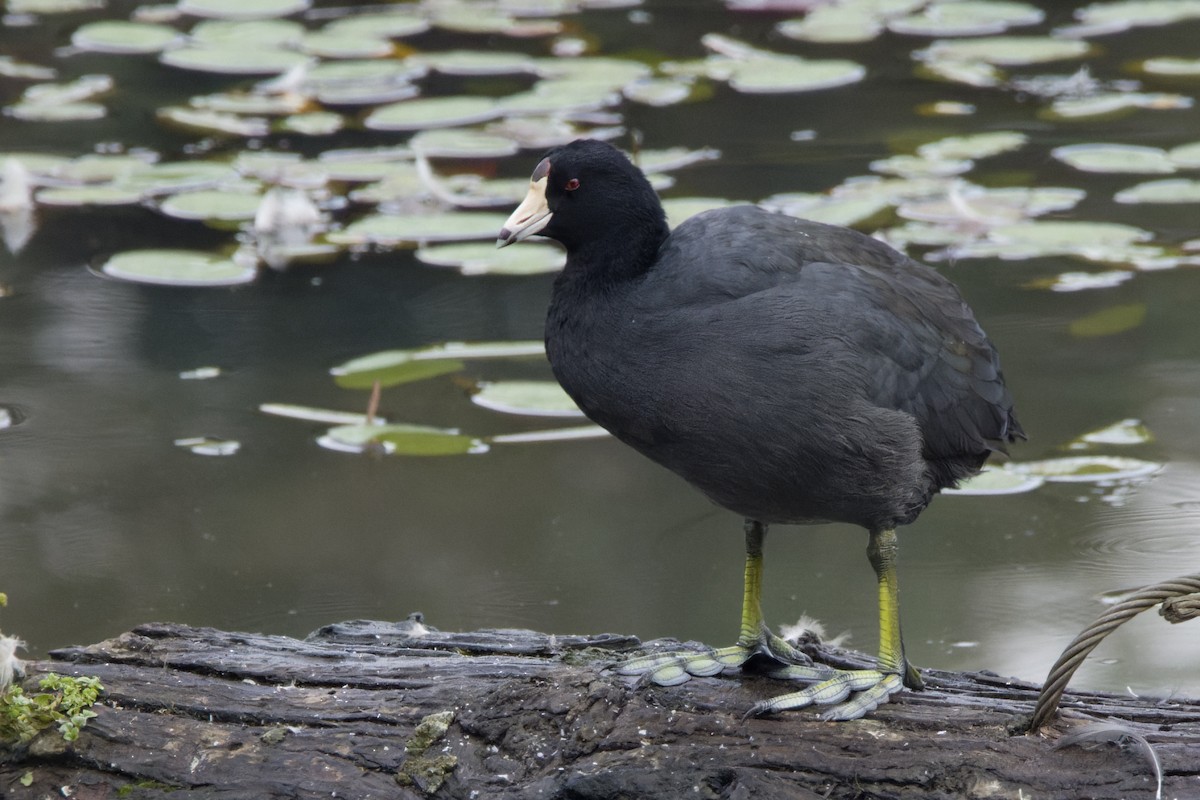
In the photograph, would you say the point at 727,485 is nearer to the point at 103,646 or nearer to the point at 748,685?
the point at 748,685

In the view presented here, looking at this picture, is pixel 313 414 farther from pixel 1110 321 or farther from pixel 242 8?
pixel 242 8

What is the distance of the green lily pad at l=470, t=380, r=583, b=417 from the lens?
445 centimetres

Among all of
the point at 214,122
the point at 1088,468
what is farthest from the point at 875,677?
the point at 214,122

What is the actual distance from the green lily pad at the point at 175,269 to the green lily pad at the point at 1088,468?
2.90 meters

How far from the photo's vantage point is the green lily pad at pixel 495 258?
17.5 feet

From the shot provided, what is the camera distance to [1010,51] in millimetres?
7352

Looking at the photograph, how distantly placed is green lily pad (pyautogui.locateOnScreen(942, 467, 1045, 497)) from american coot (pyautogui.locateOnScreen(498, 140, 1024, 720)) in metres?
1.37

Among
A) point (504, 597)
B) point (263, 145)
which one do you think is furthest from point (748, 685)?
point (263, 145)

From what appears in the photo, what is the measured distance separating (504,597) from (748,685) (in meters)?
1.17

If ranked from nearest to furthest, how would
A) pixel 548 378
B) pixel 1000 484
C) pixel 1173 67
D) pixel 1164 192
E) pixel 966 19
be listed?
pixel 1000 484, pixel 548 378, pixel 1164 192, pixel 1173 67, pixel 966 19

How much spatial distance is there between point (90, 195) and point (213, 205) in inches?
23.1

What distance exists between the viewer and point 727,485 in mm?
2492

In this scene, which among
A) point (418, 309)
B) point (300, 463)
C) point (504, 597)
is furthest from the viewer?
point (418, 309)

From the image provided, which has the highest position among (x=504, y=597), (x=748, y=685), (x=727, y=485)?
(x=727, y=485)
